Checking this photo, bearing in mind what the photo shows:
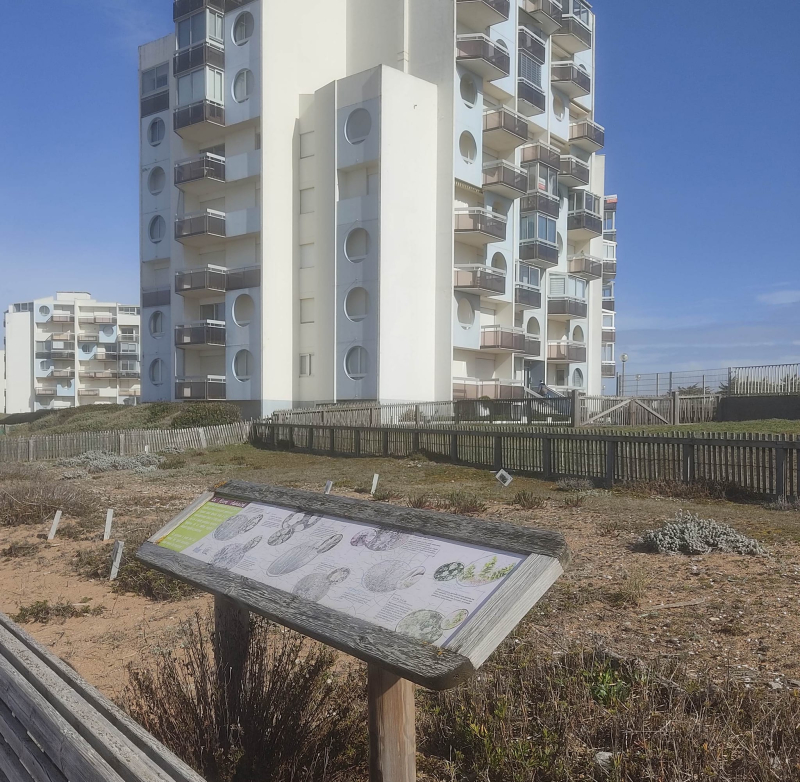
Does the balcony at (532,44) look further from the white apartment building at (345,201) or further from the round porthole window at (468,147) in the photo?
the round porthole window at (468,147)

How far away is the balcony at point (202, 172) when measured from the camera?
3994 centimetres

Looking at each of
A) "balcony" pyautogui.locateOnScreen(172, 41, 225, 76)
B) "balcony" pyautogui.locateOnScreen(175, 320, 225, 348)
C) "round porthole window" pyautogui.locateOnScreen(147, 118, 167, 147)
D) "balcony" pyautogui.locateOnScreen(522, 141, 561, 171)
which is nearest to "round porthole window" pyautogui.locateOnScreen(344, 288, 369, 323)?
"balcony" pyautogui.locateOnScreen(175, 320, 225, 348)

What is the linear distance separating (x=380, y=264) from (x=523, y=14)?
2014 centimetres

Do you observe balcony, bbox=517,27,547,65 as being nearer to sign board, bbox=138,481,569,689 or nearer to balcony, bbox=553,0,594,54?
balcony, bbox=553,0,594,54

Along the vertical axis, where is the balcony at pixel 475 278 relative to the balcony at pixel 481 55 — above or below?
below

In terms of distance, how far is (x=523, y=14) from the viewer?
145 ft

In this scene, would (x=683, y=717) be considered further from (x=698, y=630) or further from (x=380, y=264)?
(x=380, y=264)

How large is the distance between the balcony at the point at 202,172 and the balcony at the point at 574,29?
2264cm

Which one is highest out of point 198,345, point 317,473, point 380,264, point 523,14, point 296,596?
point 523,14

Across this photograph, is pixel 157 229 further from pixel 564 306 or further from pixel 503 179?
pixel 564 306

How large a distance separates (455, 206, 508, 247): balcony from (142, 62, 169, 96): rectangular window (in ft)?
Answer: 65.7

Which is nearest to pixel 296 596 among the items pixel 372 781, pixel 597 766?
pixel 372 781

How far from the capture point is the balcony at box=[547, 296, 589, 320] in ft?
154

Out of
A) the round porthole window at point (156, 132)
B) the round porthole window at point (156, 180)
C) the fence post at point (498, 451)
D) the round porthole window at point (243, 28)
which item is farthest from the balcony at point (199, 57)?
the fence post at point (498, 451)
